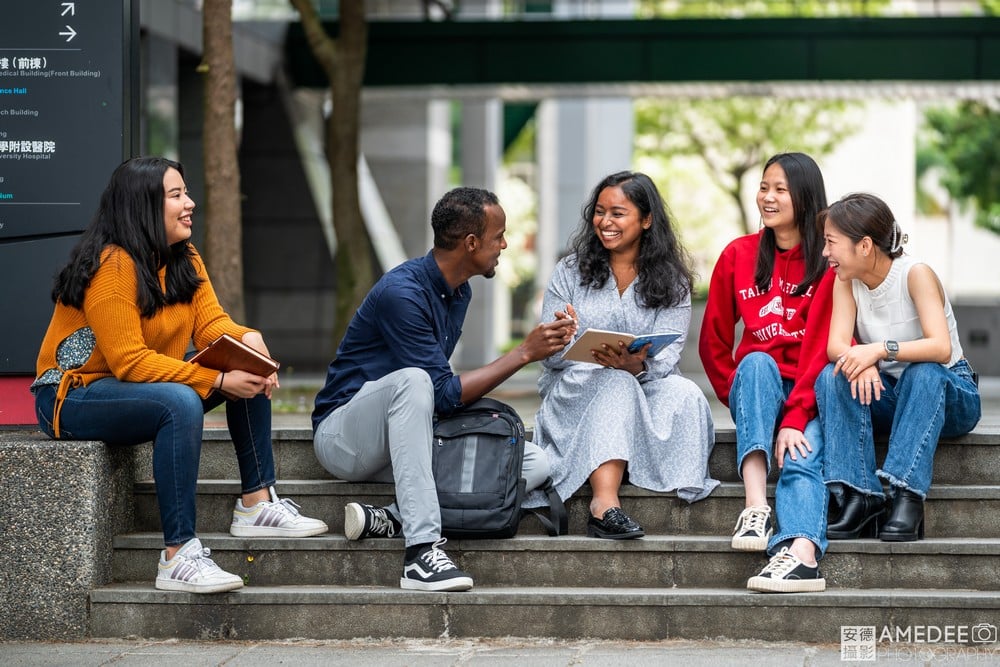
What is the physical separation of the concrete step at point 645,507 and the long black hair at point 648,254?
0.89 m

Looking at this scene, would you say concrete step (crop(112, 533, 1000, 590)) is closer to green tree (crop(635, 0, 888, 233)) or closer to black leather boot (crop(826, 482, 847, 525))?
black leather boot (crop(826, 482, 847, 525))

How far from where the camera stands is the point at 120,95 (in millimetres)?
5949

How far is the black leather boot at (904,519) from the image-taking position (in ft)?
17.1

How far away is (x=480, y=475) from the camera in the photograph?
17.5 ft

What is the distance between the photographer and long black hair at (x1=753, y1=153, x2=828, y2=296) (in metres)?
5.81

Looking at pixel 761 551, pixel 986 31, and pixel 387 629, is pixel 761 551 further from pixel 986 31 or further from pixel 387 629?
pixel 986 31

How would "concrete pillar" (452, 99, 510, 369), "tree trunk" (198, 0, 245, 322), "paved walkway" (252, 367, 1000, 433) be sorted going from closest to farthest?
"paved walkway" (252, 367, 1000, 433) < "tree trunk" (198, 0, 245, 322) < "concrete pillar" (452, 99, 510, 369)

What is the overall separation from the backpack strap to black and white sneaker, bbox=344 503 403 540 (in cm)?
57

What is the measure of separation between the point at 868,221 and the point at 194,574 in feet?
10.1

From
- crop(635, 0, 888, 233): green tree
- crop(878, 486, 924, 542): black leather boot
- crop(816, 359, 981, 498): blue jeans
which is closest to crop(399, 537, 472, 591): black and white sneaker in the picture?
crop(816, 359, 981, 498): blue jeans

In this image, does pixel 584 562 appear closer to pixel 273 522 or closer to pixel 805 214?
pixel 273 522

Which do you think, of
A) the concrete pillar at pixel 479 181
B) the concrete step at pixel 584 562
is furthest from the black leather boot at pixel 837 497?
the concrete pillar at pixel 479 181

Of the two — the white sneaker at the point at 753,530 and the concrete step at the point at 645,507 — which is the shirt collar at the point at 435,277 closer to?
the concrete step at the point at 645,507

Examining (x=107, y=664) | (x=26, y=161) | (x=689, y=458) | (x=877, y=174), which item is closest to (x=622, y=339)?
(x=689, y=458)
